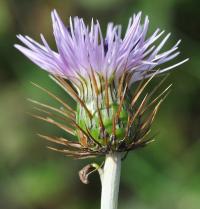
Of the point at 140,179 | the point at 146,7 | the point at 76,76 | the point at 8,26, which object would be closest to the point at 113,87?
the point at 76,76

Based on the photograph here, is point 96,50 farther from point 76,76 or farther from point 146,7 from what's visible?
point 146,7

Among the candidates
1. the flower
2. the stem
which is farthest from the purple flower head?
the stem

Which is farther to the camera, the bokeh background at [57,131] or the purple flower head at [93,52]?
the bokeh background at [57,131]

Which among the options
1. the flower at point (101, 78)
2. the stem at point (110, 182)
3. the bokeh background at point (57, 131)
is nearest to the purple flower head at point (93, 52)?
the flower at point (101, 78)

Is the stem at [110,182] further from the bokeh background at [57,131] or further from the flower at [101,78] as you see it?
the bokeh background at [57,131]

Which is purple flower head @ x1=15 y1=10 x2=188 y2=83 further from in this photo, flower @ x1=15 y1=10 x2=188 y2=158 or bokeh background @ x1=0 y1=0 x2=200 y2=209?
bokeh background @ x1=0 y1=0 x2=200 y2=209

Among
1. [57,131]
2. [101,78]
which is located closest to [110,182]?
[101,78]
